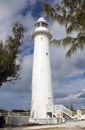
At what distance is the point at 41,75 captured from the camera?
36.9m

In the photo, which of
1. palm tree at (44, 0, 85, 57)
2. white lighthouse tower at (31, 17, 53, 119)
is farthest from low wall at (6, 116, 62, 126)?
palm tree at (44, 0, 85, 57)

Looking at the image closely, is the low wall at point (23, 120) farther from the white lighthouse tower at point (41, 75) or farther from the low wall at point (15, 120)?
the white lighthouse tower at point (41, 75)

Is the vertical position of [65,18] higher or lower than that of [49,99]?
higher

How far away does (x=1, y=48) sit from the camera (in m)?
25.1

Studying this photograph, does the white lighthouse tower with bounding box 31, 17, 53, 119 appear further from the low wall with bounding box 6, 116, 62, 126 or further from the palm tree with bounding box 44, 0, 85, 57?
the palm tree with bounding box 44, 0, 85, 57

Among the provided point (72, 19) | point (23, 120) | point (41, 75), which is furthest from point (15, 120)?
point (72, 19)

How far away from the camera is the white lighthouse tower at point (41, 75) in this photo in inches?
1425

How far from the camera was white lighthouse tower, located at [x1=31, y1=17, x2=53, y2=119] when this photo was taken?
3619 cm

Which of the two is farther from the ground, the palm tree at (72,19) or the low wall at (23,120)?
the palm tree at (72,19)

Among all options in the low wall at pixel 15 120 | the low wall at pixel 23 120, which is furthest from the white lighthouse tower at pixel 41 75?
the low wall at pixel 15 120

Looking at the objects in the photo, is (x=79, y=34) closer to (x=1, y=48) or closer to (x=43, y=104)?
(x=1, y=48)

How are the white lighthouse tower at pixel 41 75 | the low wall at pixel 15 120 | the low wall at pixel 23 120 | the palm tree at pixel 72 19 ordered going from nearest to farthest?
the palm tree at pixel 72 19 < the low wall at pixel 15 120 < the low wall at pixel 23 120 < the white lighthouse tower at pixel 41 75

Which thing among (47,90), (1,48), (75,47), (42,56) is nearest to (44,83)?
(47,90)

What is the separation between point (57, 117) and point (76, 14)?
20.1 metres
